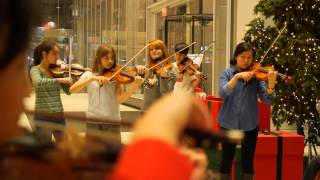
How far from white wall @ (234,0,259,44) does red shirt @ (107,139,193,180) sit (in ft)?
26.3

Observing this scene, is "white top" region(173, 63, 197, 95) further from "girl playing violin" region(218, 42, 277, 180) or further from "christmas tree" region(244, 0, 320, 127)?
"girl playing violin" region(218, 42, 277, 180)

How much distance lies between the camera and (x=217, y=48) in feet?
30.5

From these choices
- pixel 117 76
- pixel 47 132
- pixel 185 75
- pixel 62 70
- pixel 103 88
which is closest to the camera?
pixel 47 132

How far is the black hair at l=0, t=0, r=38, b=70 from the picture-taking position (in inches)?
17.3

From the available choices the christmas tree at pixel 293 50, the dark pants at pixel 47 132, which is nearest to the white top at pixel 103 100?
the christmas tree at pixel 293 50

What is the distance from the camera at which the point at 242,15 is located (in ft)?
27.8

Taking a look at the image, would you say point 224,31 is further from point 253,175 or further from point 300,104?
point 253,175

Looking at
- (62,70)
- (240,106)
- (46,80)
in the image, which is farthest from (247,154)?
(62,70)

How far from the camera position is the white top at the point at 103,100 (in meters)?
4.55

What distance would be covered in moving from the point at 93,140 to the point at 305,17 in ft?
19.8

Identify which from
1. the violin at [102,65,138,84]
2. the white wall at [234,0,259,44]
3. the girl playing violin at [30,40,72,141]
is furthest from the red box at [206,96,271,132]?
the white wall at [234,0,259,44]

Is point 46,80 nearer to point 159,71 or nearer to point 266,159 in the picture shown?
point 159,71

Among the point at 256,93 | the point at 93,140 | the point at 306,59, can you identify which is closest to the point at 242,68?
the point at 256,93

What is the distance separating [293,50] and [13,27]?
19.2ft
